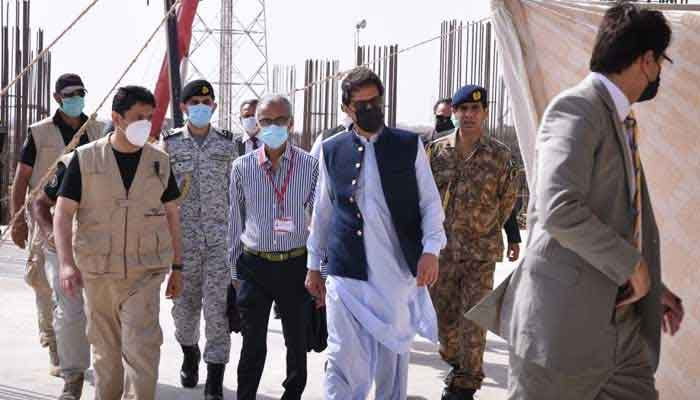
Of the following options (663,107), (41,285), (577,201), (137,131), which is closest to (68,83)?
(41,285)

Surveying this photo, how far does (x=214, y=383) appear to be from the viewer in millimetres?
6547

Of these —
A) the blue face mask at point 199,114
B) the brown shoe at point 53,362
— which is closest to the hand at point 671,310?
the blue face mask at point 199,114

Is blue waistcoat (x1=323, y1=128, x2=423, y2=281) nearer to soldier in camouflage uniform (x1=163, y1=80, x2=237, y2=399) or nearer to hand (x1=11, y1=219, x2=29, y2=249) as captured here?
soldier in camouflage uniform (x1=163, y1=80, x2=237, y2=399)

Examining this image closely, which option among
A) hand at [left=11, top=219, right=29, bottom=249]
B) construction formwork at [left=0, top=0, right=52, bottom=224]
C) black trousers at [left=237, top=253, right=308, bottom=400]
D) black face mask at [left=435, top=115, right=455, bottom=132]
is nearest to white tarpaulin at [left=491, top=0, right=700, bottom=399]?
black trousers at [left=237, top=253, right=308, bottom=400]

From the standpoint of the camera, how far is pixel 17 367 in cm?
749

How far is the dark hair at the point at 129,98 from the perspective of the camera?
5715 millimetres

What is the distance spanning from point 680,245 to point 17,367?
421 centimetres

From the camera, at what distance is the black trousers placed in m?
6.10

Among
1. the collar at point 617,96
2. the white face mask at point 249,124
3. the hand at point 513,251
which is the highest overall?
the collar at point 617,96

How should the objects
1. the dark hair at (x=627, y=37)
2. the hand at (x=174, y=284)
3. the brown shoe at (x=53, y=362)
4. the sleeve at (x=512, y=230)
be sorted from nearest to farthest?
the dark hair at (x=627, y=37), the hand at (x=174, y=284), the brown shoe at (x=53, y=362), the sleeve at (x=512, y=230)

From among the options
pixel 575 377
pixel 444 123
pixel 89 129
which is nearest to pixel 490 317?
pixel 575 377

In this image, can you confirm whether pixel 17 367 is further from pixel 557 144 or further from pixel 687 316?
pixel 557 144

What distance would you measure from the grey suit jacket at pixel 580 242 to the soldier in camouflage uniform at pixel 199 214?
3384 millimetres

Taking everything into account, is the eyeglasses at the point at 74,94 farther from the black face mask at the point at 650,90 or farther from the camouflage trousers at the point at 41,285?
the black face mask at the point at 650,90
